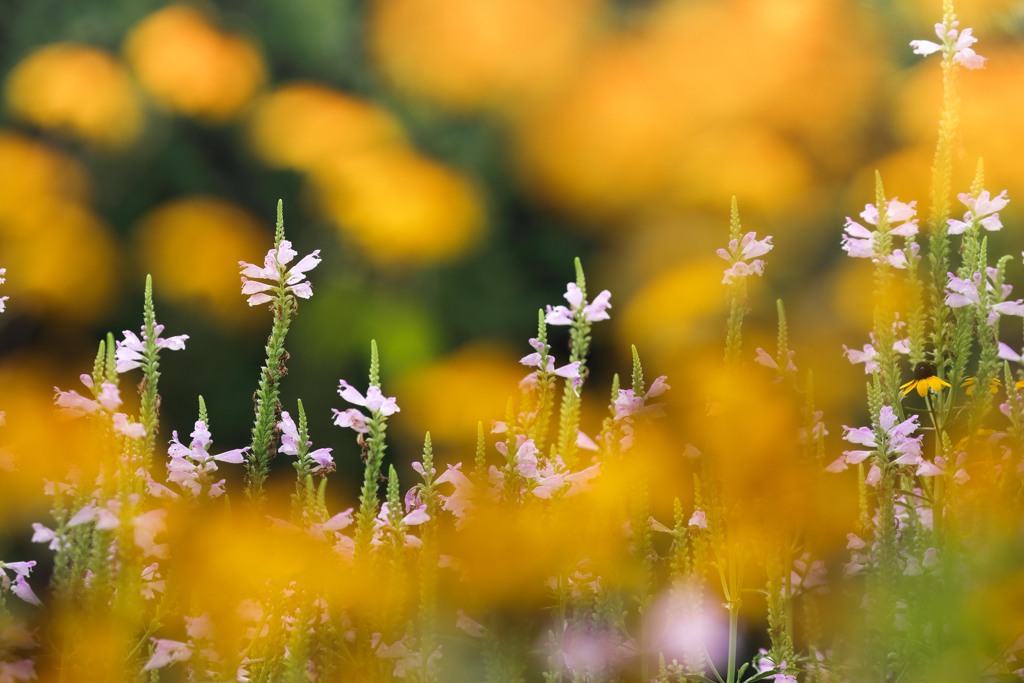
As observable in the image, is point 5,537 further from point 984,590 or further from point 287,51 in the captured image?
point 984,590

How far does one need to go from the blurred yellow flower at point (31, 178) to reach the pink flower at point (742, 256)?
5.35m

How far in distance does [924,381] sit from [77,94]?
5.44 m

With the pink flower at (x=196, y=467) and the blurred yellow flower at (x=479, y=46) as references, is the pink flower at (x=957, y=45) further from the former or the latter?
the blurred yellow flower at (x=479, y=46)

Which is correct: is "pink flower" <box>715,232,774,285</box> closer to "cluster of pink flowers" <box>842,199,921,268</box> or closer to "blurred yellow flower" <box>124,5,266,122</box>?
"cluster of pink flowers" <box>842,199,921,268</box>

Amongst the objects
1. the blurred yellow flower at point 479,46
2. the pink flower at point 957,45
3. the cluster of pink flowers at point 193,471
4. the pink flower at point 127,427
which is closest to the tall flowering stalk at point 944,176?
the pink flower at point 957,45

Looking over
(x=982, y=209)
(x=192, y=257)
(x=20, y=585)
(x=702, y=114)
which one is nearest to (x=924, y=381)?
(x=982, y=209)

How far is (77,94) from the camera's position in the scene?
19.4 feet

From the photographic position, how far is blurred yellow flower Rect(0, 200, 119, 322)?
6.00 meters

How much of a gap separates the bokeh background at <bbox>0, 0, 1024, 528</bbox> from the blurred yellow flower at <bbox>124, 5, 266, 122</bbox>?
2 cm

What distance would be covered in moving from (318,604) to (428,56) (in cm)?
571

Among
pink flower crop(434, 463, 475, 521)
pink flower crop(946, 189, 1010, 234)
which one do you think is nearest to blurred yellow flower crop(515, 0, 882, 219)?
pink flower crop(946, 189, 1010, 234)

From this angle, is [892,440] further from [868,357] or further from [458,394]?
[458,394]

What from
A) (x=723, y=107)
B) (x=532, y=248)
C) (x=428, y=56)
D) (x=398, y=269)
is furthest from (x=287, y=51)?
(x=723, y=107)

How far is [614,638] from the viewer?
5.19 feet
